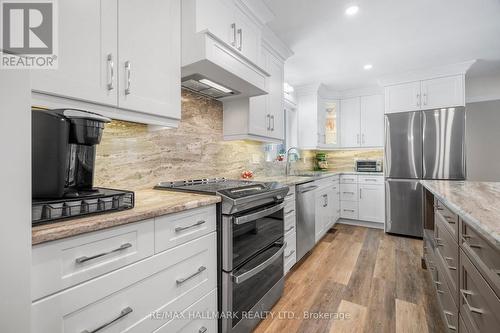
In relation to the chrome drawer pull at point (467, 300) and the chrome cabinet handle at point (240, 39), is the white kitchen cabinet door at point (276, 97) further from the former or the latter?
the chrome drawer pull at point (467, 300)

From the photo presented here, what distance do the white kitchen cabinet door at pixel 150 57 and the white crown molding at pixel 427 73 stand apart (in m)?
3.57

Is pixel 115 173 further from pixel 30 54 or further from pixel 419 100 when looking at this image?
pixel 419 100

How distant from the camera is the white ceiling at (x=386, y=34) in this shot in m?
2.05

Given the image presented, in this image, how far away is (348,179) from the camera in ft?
13.9

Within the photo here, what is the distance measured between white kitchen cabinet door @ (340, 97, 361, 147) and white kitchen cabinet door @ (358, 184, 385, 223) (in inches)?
36.2

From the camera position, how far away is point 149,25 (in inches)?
50.8

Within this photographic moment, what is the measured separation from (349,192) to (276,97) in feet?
8.37

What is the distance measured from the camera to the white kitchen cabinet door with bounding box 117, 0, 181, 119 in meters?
1.17

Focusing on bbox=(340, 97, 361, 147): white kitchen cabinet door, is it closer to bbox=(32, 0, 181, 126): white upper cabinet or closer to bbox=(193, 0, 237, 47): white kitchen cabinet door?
bbox=(193, 0, 237, 47): white kitchen cabinet door

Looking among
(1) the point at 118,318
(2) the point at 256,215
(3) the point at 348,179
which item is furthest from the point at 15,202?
(3) the point at 348,179

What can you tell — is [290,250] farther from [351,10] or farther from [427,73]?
[427,73]

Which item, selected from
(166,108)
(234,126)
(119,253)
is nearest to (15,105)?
(119,253)

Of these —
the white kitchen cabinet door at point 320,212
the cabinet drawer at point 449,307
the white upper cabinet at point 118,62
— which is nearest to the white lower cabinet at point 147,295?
the white upper cabinet at point 118,62

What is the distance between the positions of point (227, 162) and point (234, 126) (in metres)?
0.40
